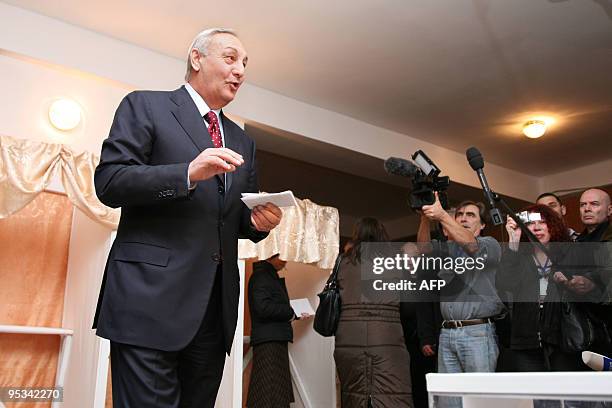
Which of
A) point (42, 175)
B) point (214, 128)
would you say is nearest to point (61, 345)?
point (42, 175)

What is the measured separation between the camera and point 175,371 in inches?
43.4

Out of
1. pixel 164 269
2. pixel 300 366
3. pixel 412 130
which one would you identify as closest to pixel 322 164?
pixel 412 130

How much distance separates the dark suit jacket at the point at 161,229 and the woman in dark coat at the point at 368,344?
1776 millimetres

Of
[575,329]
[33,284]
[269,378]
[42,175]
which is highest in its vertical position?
[42,175]

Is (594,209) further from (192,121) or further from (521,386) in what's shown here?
(521,386)

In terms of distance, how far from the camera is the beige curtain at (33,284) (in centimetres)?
277

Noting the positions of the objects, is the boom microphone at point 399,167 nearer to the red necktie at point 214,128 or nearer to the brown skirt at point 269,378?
the red necktie at point 214,128

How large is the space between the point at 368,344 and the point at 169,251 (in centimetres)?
194

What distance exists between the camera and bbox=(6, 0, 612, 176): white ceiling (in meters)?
3.11

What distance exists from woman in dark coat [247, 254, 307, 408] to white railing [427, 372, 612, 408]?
2699 millimetres

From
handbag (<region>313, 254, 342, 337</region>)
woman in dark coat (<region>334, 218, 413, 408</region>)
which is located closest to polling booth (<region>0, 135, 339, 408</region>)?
handbag (<region>313, 254, 342, 337</region>)

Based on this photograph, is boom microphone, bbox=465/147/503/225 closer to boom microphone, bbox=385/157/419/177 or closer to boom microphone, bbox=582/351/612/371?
boom microphone, bbox=385/157/419/177

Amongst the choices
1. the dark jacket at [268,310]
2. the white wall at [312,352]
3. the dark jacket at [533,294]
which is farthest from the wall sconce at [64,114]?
the dark jacket at [533,294]

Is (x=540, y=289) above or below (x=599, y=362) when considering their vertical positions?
above
